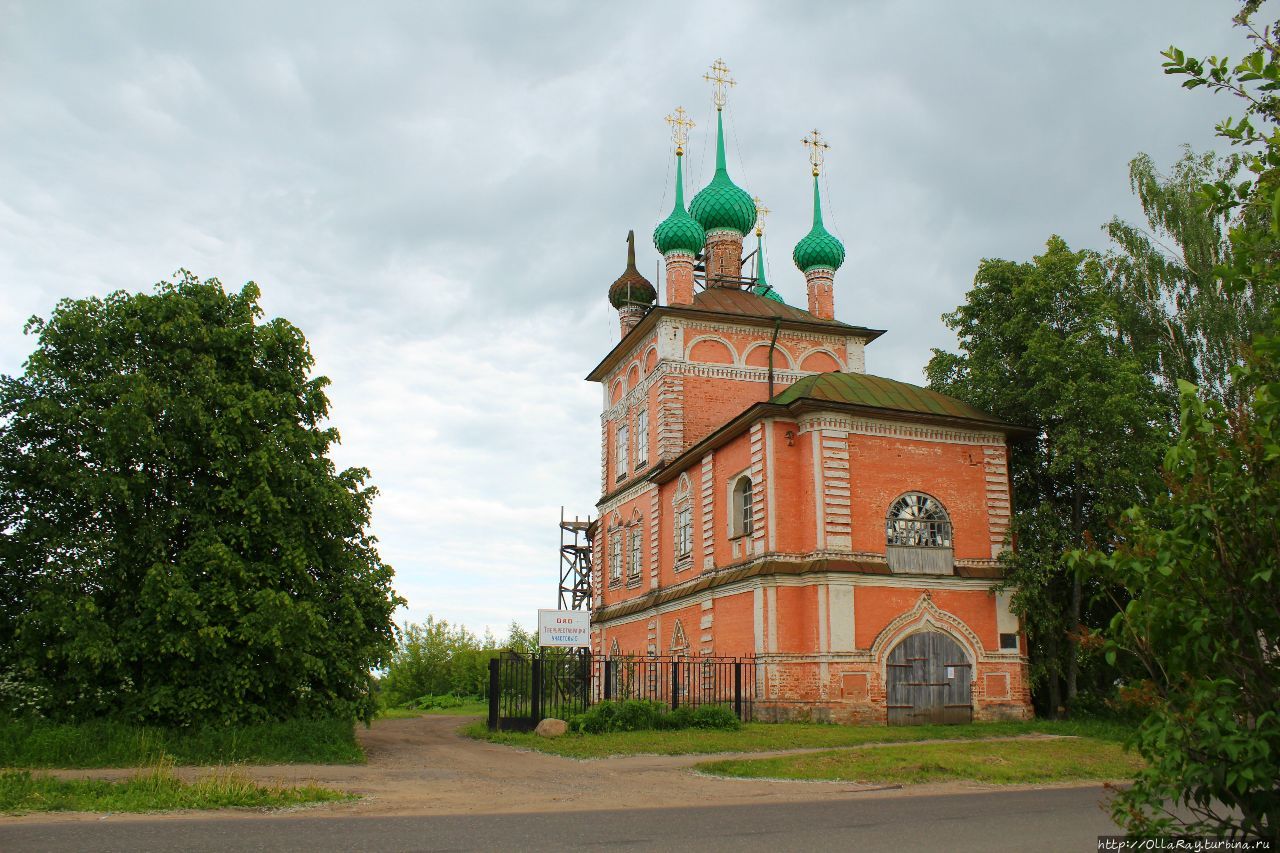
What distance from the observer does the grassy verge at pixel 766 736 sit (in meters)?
16.2

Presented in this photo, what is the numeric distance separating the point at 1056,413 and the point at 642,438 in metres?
13.3

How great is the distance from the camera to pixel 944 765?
13.1 m

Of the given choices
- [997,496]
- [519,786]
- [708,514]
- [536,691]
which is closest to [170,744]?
[519,786]

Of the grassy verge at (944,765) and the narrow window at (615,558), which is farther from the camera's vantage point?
the narrow window at (615,558)

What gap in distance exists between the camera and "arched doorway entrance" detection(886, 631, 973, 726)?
20891mm

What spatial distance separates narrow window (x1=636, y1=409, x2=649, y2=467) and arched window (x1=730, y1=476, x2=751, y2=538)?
22.9ft

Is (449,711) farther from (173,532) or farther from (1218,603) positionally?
(1218,603)

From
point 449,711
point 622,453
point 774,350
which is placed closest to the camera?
point 774,350

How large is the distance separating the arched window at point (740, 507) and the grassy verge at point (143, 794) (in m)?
14.4

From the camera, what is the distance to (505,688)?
806 inches

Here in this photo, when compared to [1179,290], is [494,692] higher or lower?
lower

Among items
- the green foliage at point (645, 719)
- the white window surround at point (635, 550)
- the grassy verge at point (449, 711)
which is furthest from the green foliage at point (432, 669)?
the green foliage at point (645, 719)

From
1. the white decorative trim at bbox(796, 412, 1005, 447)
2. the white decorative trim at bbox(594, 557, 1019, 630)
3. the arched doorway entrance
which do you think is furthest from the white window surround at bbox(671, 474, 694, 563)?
→ the arched doorway entrance

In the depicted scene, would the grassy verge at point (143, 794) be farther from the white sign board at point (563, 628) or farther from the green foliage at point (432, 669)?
the green foliage at point (432, 669)
